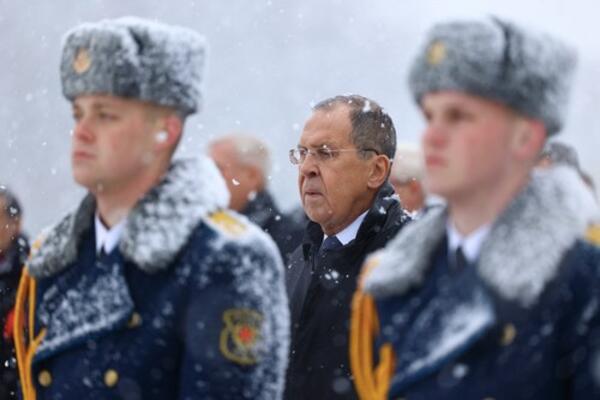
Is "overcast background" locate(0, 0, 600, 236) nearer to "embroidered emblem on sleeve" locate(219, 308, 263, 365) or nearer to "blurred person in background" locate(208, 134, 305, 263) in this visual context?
"blurred person in background" locate(208, 134, 305, 263)

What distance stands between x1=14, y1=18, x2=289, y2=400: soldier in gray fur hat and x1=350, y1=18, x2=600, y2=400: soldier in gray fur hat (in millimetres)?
521

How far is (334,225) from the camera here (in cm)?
493

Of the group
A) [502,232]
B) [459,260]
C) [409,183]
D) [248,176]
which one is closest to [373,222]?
[409,183]

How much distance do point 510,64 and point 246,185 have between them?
14.3 feet

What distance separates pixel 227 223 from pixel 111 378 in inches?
21.1

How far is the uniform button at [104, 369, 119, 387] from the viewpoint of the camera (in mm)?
3415

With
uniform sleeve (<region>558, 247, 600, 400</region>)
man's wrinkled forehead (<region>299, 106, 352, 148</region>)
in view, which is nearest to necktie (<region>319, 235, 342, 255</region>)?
man's wrinkled forehead (<region>299, 106, 352, 148</region>)

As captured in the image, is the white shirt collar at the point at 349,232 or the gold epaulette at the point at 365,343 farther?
the white shirt collar at the point at 349,232

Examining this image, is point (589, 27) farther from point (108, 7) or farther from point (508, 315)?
point (508, 315)

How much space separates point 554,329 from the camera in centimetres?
287

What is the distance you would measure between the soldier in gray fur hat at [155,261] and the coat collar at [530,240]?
0.46m

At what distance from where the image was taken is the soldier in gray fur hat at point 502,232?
2865mm

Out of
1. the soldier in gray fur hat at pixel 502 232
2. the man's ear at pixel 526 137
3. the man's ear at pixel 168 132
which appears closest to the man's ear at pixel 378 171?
the man's ear at pixel 168 132

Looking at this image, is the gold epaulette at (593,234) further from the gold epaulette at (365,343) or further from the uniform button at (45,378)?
the uniform button at (45,378)
